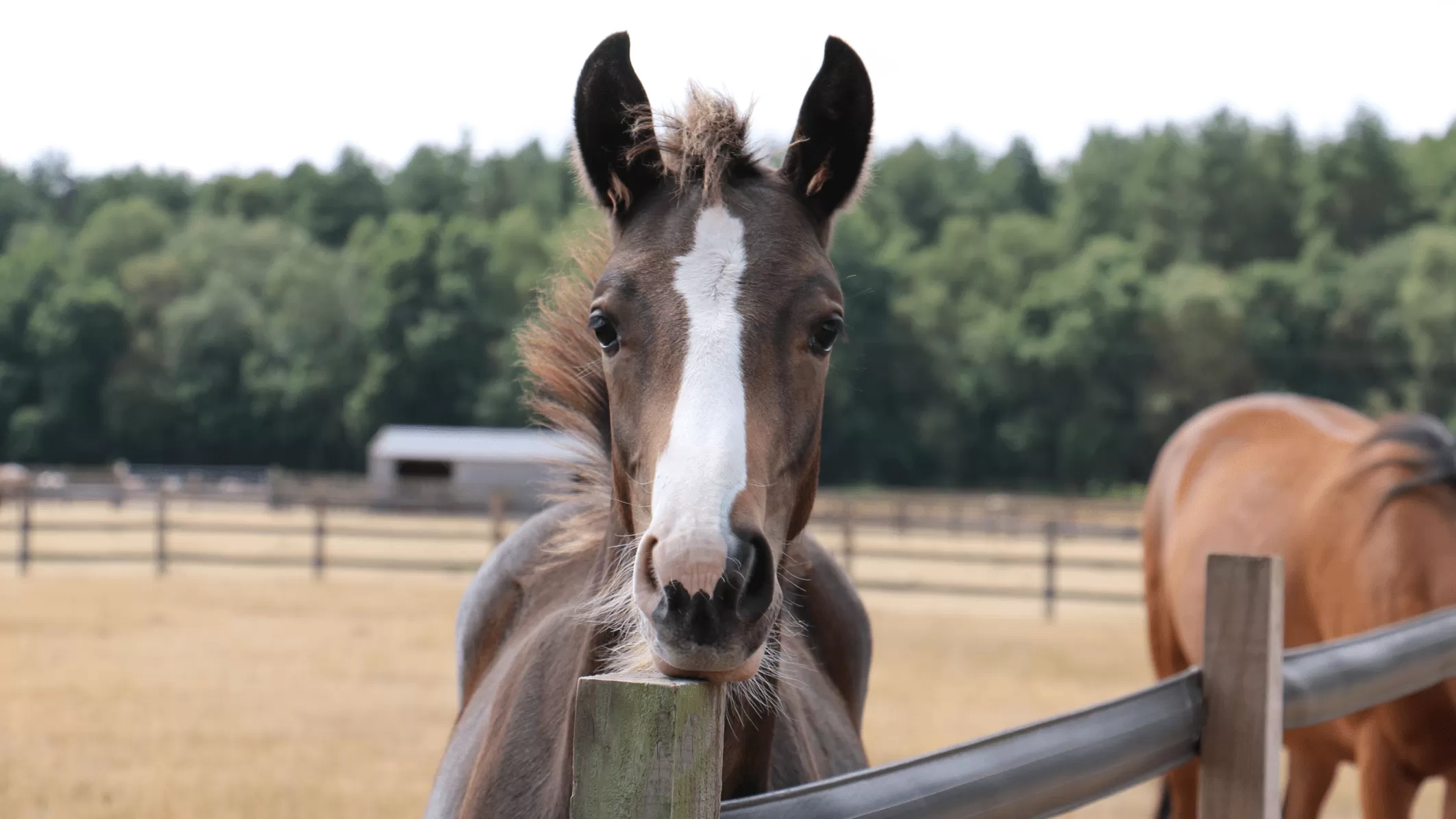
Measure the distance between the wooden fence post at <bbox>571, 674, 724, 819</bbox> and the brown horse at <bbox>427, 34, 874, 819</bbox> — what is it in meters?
0.24

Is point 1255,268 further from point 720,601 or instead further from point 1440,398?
point 720,601

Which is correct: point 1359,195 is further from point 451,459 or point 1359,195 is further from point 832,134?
point 832,134

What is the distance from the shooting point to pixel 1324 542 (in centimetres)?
456

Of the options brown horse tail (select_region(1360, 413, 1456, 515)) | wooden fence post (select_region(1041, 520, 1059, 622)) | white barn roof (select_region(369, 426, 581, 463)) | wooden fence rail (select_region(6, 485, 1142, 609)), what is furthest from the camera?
white barn roof (select_region(369, 426, 581, 463))

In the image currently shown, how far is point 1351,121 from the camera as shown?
6053cm

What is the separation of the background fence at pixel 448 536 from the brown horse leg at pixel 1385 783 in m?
8.97

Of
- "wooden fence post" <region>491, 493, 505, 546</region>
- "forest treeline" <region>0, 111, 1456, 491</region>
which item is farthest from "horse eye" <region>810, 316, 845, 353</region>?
"forest treeline" <region>0, 111, 1456, 491</region>

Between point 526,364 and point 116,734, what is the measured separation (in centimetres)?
577

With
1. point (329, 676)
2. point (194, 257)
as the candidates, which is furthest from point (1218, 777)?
point (194, 257)

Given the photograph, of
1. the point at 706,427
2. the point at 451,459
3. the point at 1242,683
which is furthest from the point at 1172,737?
the point at 451,459

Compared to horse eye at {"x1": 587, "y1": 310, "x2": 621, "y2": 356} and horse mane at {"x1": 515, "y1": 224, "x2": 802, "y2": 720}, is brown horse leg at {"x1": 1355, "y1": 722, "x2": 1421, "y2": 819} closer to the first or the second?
horse mane at {"x1": 515, "y1": 224, "x2": 802, "y2": 720}

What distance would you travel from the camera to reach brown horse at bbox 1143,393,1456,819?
3.92 metres

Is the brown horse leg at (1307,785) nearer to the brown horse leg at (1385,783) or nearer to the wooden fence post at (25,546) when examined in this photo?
the brown horse leg at (1385,783)

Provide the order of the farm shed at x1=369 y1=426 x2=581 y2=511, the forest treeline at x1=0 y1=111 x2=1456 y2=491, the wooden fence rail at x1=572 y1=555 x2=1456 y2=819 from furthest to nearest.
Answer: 1. the forest treeline at x1=0 y1=111 x2=1456 y2=491
2. the farm shed at x1=369 y1=426 x2=581 y2=511
3. the wooden fence rail at x1=572 y1=555 x2=1456 y2=819
